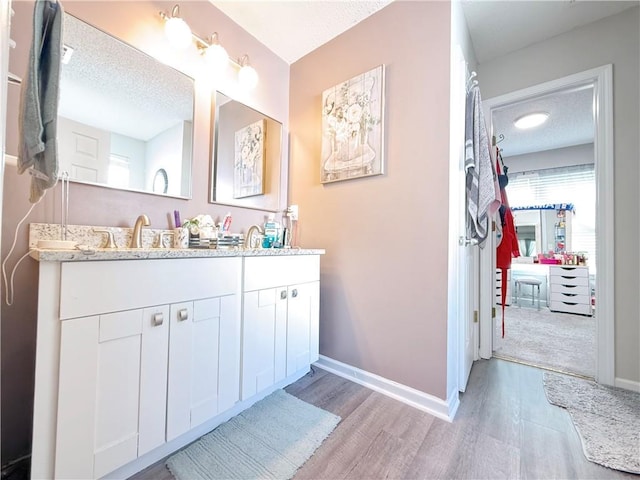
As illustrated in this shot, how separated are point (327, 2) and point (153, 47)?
43.2 inches

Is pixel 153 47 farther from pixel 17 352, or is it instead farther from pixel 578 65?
pixel 578 65

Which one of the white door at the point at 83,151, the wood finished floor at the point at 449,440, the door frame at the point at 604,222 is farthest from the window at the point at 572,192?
the white door at the point at 83,151

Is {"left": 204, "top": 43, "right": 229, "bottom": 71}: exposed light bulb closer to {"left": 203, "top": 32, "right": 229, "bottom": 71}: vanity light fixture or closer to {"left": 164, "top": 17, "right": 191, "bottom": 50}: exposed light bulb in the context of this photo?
{"left": 203, "top": 32, "right": 229, "bottom": 71}: vanity light fixture

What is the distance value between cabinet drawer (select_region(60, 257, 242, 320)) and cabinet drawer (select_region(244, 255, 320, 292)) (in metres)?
0.08

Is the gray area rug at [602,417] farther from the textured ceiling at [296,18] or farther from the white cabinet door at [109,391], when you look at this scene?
the textured ceiling at [296,18]

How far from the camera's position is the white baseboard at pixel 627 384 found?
5.31ft

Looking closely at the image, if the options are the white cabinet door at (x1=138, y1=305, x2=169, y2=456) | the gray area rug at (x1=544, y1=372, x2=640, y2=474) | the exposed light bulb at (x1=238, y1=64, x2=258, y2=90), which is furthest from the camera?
the exposed light bulb at (x1=238, y1=64, x2=258, y2=90)

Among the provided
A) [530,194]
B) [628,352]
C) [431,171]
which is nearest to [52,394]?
[431,171]

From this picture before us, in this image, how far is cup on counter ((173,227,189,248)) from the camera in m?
1.39

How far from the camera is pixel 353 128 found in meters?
1.73

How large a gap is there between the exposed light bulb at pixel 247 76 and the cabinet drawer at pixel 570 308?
480 centimetres

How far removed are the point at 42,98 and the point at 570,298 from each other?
535cm

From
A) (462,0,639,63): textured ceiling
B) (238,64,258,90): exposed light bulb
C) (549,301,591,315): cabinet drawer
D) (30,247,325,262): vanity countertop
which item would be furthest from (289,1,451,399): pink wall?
(549,301,591,315): cabinet drawer

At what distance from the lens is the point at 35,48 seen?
72 cm
